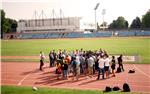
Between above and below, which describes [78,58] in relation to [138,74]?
above

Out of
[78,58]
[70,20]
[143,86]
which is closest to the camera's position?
[143,86]

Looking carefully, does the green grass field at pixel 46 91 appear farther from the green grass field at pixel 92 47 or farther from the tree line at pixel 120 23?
the tree line at pixel 120 23

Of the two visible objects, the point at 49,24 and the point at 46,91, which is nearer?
the point at 46,91

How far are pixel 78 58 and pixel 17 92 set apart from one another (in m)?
6.82

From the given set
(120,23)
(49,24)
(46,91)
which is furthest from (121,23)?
(46,91)

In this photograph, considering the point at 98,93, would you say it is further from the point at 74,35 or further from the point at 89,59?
the point at 74,35

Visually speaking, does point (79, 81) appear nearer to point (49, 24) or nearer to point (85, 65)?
point (85, 65)

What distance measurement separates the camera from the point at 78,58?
24031 mm

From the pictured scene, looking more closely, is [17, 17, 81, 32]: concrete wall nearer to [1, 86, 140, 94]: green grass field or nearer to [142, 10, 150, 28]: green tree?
[142, 10, 150, 28]: green tree

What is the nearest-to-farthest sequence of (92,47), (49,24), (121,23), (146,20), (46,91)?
(46,91), (92,47), (146,20), (49,24), (121,23)

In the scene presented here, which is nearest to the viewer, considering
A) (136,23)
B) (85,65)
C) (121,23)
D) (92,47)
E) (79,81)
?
(79,81)

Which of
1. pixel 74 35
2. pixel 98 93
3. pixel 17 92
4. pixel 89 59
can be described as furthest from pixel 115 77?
pixel 74 35

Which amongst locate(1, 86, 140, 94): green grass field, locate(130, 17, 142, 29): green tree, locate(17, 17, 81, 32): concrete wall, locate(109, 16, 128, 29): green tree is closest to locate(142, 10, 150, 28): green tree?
locate(130, 17, 142, 29): green tree

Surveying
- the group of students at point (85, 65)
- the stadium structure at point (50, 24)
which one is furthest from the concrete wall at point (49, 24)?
the group of students at point (85, 65)
